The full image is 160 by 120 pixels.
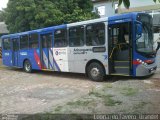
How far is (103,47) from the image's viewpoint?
1199cm

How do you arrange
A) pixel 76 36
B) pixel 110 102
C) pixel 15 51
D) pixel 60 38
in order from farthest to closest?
pixel 15 51 < pixel 60 38 < pixel 76 36 < pixel 110 102

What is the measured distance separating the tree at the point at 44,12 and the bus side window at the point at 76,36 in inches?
300

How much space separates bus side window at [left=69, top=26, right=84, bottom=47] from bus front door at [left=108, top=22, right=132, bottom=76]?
1.73 m

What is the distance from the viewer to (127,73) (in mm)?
11367

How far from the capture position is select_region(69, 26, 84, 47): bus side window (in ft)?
42.7

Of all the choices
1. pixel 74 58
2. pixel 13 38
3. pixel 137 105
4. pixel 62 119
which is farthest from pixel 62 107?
pixel 13 38

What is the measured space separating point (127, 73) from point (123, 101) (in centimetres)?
384

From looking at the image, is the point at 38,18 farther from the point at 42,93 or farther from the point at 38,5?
the point at 42,93

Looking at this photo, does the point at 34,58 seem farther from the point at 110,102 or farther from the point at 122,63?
the point at 110,102

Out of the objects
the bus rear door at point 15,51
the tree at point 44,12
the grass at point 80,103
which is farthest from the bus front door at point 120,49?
the tree at point 44,12

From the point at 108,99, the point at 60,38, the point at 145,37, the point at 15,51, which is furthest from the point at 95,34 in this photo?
the point at 15,51

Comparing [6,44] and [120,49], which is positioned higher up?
[6,44]

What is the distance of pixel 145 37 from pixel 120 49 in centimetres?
118

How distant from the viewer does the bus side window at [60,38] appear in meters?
14.0
